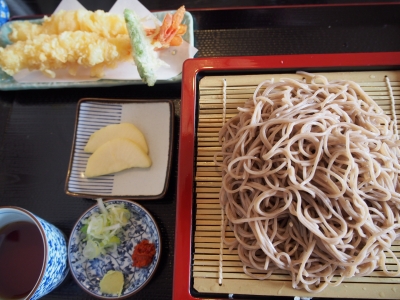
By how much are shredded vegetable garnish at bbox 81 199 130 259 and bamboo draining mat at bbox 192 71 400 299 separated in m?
0.55

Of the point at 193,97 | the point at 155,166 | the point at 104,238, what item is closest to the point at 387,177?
the point at 193,97

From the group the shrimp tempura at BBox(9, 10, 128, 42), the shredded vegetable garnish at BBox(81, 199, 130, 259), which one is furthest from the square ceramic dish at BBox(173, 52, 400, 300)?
the shrimp tempura at BBox(9, 10, 128, 42)

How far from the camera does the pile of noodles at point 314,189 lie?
3.67 ft

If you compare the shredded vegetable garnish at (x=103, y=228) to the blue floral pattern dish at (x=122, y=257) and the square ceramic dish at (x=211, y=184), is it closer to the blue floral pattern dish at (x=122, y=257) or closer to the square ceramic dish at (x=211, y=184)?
the blue floral pattern dish at (x=122, y=257)

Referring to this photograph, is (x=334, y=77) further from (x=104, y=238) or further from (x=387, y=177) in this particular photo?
(x=104, y=238)

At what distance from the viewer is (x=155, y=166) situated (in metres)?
1.82

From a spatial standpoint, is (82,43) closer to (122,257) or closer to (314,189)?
(122,257)

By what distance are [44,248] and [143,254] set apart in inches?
17.7

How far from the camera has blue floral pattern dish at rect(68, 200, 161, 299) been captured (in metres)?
1.60

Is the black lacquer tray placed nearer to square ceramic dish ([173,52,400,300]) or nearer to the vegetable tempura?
Result: the vegetable tempura

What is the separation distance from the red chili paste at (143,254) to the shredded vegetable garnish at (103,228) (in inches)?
5.5

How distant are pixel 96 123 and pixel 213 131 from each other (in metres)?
0.85

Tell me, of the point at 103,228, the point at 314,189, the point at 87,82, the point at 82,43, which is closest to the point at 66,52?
the point at 82,43

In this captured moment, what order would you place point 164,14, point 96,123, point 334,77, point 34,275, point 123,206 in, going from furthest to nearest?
point 164,14 → point 96,123 → point 123,206 → point 34,275 → point 334,77
